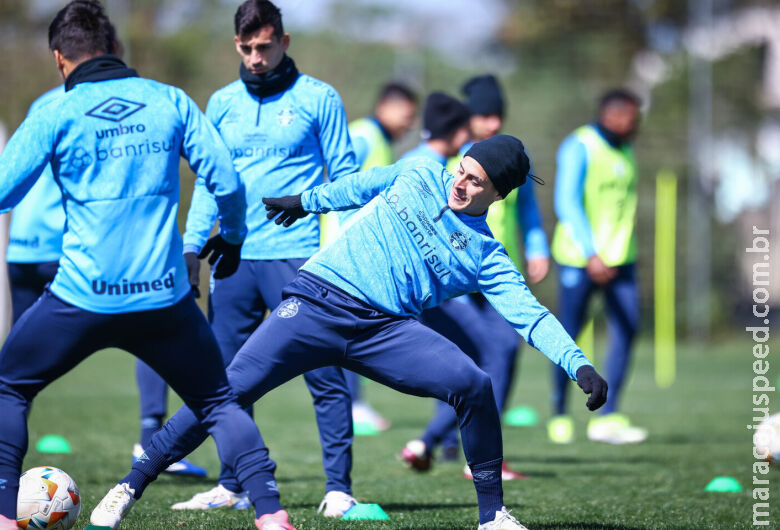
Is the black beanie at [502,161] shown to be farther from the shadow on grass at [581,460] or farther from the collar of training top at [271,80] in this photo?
the shadow on grass at [581,460]

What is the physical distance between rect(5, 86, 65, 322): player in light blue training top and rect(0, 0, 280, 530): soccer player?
7.55 ft

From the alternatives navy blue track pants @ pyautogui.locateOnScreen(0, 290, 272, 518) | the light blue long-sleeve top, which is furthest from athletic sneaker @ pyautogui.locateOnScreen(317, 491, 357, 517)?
the light blue long-sleeve top

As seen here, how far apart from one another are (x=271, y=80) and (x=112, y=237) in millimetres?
1713

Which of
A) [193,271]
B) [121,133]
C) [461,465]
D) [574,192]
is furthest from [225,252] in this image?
[574,192]

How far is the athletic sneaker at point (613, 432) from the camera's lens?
26.7 ft

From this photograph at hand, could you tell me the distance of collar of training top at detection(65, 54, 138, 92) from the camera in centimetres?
383

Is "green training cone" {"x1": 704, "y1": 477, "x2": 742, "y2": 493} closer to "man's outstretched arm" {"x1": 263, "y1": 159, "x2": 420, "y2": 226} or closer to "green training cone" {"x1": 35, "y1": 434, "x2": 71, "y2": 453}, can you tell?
"man's outstretched arm" {"x1": 263, "y1": 159, "x2": 420, "y2": 226}

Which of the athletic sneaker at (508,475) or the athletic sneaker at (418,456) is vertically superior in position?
the athletic sneaker at (418,456)

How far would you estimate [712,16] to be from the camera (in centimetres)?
1903

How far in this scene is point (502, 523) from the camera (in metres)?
4.14

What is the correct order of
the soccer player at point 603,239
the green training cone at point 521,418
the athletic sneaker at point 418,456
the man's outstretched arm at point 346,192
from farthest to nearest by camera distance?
the green training cone at point 521,418
the soccer player at point 603,239
the athletic sneaker at point 418,456
the man's outstretched arm at point 346,192

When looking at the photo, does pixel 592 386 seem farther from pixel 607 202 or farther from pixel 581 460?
pixel 607 202

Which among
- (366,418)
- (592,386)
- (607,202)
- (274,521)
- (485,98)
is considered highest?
(485,98)

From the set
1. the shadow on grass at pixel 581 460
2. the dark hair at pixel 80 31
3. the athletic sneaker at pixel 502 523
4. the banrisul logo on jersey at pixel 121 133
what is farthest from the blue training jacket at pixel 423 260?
the shadow on grass at pixel 581 460
